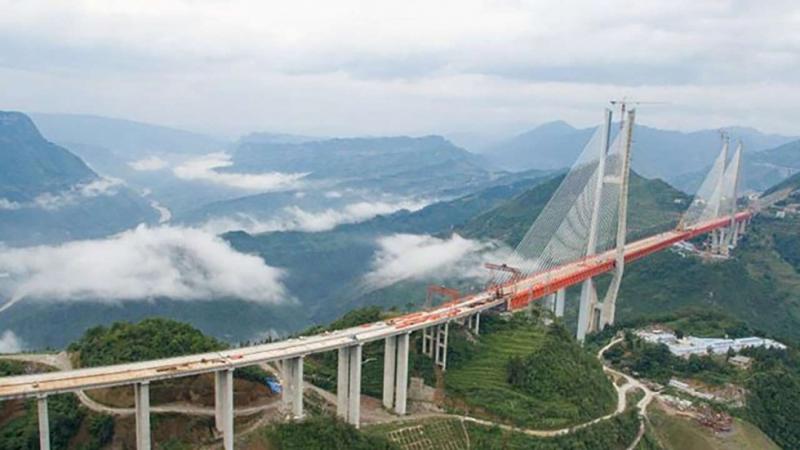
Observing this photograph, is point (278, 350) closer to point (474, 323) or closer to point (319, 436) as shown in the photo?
point (319, 436)

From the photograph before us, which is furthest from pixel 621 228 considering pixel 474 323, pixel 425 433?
pixel 425 433

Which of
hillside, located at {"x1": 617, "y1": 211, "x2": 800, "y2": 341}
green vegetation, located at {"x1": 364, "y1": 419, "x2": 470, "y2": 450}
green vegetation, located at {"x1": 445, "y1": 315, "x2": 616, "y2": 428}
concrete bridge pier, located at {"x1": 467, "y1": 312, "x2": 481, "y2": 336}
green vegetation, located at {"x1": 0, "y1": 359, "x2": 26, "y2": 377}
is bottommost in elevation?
hillside, located at {"x1": 617, "y1": 211, "x2": 800, "y2": 341}

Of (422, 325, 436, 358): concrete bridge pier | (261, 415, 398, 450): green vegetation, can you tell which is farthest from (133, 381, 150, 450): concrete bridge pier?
(422, 325, 436, 358): concrete bridge pier

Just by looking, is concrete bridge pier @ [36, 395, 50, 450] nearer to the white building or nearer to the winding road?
the winding road

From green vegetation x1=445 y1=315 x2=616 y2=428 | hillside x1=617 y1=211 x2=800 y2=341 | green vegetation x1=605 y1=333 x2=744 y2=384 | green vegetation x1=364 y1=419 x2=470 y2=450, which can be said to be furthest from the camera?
hillside x1=617 y1=211 x2=800 y2=341

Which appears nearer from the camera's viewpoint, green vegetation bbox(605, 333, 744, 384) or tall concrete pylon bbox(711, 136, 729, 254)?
green vegetation bbox(605, 333, 744, 384)

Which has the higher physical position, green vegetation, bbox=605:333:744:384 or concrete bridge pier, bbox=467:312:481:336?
concrete bridge pier, bbox=467:312:481:336
